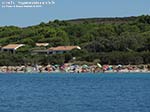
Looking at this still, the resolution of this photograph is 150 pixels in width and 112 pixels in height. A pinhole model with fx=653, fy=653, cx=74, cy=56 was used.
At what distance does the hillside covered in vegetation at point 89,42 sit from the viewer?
324 feet

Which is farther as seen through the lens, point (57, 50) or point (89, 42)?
point (89, 42)

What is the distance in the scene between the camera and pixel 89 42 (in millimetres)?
117062

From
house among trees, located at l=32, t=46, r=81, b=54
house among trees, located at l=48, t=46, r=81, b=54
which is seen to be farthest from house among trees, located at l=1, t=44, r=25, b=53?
house among trees, located at l=48, t=46, r=81, b=54

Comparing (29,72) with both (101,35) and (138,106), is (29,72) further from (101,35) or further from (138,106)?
(138,106)

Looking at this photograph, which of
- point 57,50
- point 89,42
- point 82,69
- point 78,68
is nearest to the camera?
point 82,69

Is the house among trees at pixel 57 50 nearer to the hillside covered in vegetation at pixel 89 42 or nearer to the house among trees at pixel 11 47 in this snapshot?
the hillside covered in vegetation at pixel 89 42

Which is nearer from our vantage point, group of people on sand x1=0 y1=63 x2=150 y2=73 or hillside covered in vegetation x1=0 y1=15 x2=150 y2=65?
group of people on sand x1=0 y1=63 x2=150 y2=73

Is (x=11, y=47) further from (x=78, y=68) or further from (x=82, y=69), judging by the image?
(x=82, y=69)

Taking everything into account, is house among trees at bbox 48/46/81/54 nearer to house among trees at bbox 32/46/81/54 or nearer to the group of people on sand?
house among trees at bbox 32/46/81/54

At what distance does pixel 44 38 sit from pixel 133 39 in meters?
24.3

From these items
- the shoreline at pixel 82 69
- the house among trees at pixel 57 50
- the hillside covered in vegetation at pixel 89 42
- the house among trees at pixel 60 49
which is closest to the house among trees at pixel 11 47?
the hillside covered in vegetation at pixel 89 42

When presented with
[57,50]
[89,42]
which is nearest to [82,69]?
[57,50]

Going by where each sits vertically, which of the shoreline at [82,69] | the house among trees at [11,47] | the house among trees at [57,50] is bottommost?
the shoreline at [82,69]

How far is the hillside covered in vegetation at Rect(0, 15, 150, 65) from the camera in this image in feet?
324
